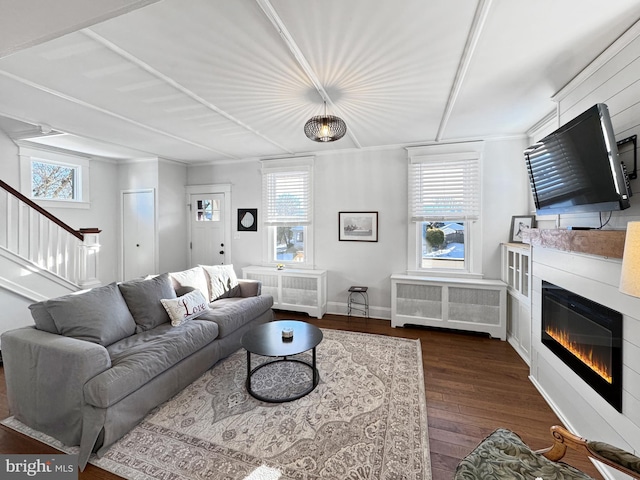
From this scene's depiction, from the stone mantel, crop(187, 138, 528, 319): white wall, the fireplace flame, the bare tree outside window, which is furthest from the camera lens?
the bare tree outside window

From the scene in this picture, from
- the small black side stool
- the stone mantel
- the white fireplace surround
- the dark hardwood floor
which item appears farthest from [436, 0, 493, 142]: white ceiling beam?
the small black side stool

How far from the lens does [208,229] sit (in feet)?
18.0

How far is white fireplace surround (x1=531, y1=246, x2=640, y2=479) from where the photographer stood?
1.47 m

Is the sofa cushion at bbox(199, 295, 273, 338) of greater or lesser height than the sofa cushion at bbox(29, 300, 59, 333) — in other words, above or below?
below

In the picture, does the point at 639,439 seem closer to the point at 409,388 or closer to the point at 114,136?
the point at 409,388

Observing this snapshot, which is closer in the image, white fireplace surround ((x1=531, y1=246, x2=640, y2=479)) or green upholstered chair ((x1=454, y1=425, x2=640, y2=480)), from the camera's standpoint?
green upholstered chair ((x1=454, y1=425, x2=640, y2=480))

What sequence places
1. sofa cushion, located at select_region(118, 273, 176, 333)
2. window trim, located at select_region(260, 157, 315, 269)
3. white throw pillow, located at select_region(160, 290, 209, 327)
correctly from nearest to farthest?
sofa cushion, located at select_region(118, 273, 176, 333) < white throw pillow, located at select_region(160, 290, 209, 327) < window trim, located at select_region(260, 157, 315, 269)

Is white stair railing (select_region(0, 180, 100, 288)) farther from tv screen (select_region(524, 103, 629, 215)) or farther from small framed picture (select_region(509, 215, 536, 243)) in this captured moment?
small framed picture (select_region(509, 215, 536, 243))

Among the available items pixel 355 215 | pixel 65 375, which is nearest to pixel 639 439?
pixel 65 375

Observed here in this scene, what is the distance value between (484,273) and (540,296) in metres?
1.42

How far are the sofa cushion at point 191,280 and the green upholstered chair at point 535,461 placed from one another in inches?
119

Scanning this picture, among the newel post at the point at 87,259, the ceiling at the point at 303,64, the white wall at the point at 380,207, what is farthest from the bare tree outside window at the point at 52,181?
the white wall at the point at 380,207

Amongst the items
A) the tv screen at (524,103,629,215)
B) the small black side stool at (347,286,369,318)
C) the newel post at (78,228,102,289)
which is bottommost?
the small black side stool at (347,286,369,318)

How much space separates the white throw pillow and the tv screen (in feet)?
11.2
